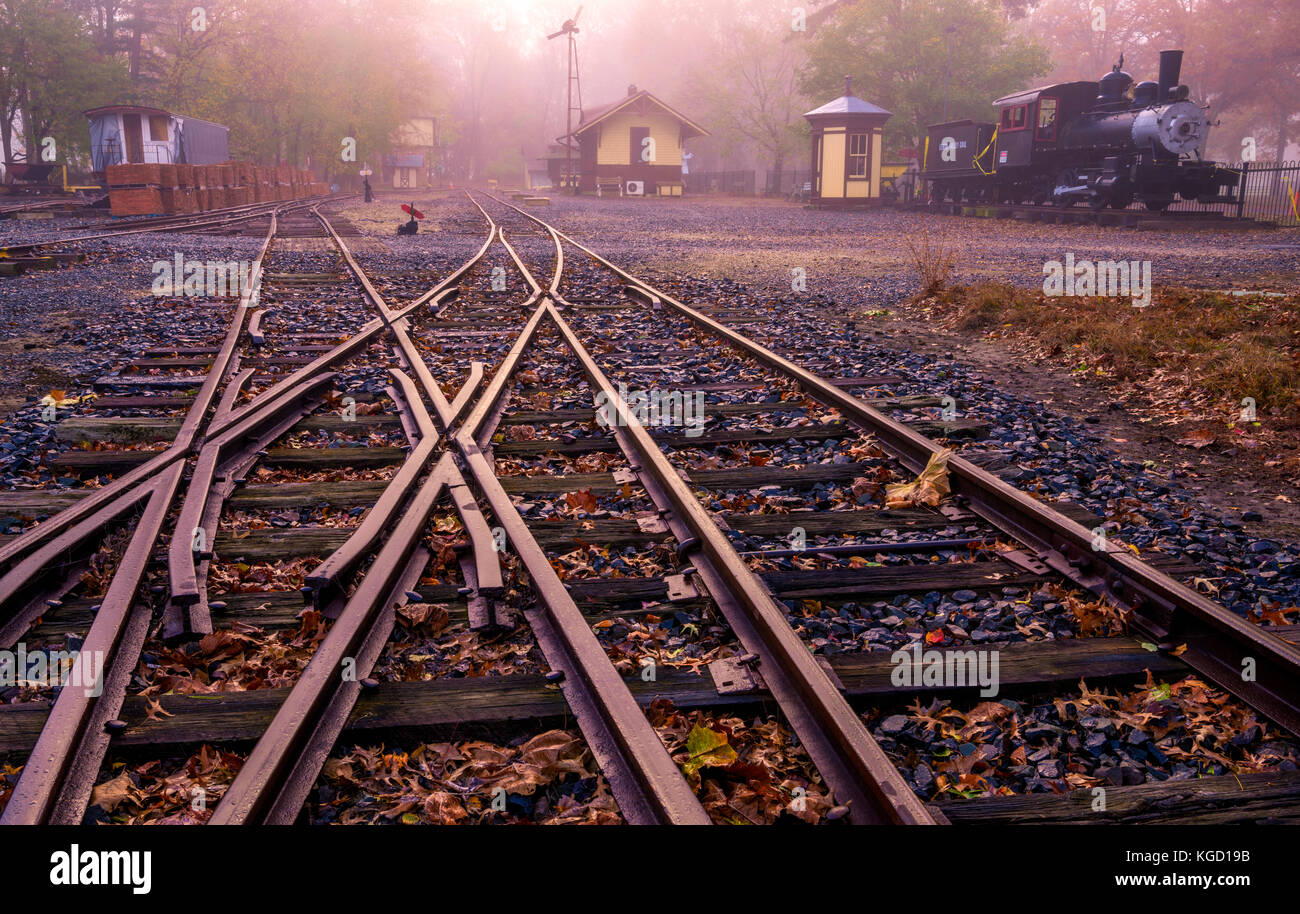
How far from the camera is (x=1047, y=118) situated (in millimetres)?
28172

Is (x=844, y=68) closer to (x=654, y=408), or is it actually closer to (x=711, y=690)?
(x=654, y=408)

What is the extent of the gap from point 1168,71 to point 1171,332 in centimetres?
A: 1945

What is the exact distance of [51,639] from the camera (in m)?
3.21

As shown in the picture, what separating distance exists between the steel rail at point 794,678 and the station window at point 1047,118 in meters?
28.0

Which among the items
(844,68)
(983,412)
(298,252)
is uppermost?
(844,68)

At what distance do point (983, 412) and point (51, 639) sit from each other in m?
5.40

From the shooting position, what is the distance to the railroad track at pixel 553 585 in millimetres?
2531

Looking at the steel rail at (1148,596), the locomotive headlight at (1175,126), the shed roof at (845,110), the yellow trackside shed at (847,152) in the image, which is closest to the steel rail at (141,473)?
the steel rail at (1148,596)

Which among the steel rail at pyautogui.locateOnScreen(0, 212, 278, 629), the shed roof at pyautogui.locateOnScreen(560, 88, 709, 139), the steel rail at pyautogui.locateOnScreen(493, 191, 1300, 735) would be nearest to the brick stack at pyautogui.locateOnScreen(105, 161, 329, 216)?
the shed roof at pyautogui.locateOnScreen(560, 88, 709, 139)

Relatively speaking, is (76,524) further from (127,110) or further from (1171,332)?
(127,110)

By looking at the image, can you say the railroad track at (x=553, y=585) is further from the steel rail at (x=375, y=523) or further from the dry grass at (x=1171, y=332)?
the dry grass at (x=1171, y=332)

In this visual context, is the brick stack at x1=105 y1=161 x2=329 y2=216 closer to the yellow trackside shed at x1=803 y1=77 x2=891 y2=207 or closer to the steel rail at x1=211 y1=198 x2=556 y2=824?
the yellow trackside shed at x1=803 y1=77 x2=891 y2=207
